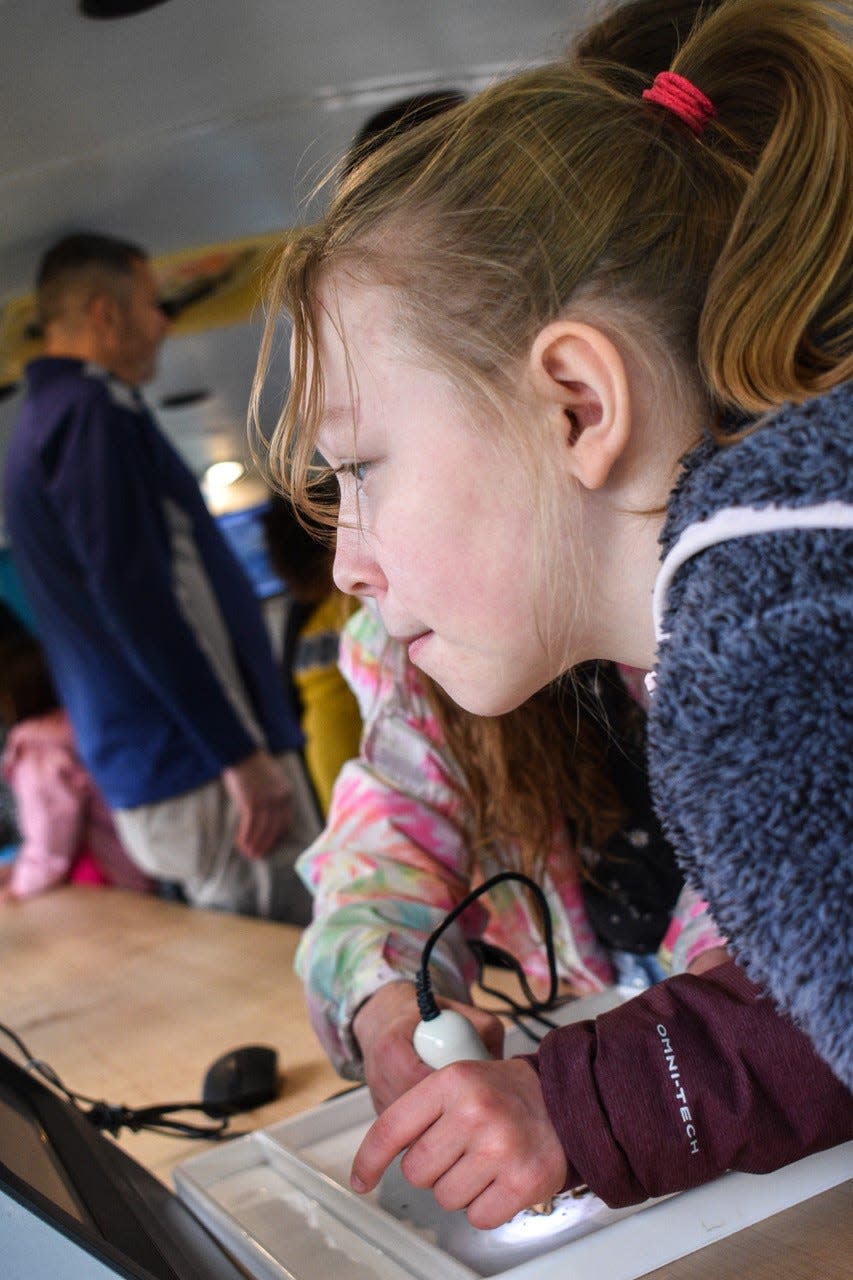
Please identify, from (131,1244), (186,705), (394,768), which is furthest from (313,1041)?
(186,705)

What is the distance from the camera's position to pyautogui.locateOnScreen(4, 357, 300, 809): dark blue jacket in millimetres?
1906

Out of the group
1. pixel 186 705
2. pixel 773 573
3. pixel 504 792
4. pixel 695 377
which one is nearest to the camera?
pixel 773 573

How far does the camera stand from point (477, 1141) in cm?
56

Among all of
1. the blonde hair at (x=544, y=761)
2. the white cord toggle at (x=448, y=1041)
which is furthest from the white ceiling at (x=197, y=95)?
the white cord toggle at (x=448, y=1041)

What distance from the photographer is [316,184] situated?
2.34ft

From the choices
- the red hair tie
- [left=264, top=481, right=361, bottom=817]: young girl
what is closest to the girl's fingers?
the red hair tie

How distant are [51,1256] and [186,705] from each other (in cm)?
151

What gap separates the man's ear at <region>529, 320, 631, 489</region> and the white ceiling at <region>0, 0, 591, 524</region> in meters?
1.23

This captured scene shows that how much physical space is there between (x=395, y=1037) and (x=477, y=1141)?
0.49 feet

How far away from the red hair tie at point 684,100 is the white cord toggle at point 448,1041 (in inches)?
18.1

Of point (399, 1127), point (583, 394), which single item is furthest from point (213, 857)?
point (583, 394)

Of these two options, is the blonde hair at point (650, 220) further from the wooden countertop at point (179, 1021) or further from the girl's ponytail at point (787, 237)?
the wooden countertop at point (179, 1021)

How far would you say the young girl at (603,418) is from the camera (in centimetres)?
51

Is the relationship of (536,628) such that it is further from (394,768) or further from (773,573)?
(394,768)
